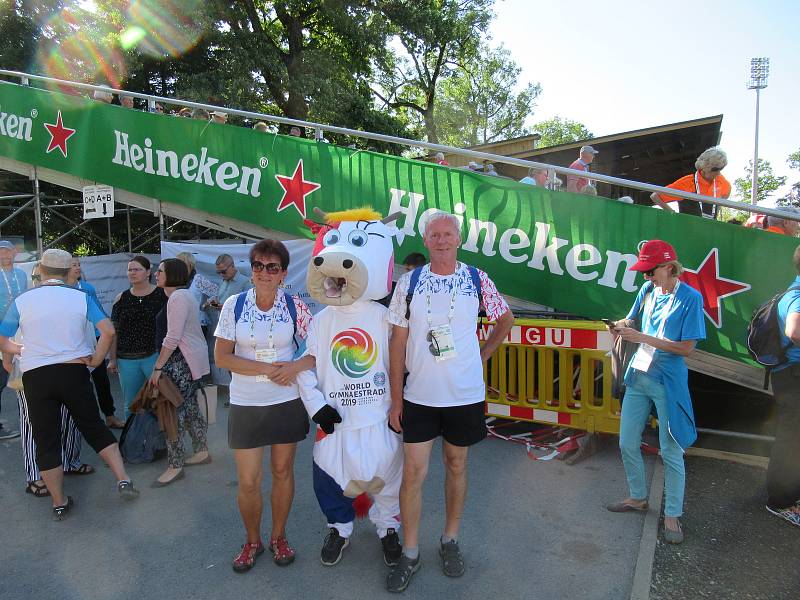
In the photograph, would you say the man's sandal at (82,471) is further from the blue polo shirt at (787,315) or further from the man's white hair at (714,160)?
the man's white hair at (714,160)

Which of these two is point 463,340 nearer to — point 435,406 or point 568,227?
point 435,406

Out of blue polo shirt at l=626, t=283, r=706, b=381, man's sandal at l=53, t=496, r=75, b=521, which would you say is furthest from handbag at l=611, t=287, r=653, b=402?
man's sandal at l=53, t=496, r=75, b=521

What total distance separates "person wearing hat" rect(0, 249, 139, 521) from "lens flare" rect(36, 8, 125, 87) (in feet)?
36.4

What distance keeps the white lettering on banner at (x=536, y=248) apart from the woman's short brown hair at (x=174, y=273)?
1.94 m

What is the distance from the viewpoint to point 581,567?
10.9 ft

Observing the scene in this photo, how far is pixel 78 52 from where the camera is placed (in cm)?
1317

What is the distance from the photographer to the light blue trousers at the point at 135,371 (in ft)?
16.1

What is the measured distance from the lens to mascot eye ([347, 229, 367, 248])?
3.06m

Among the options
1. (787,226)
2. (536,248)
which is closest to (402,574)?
(536,248)

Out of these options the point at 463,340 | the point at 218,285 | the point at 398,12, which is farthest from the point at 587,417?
the point at 398,12

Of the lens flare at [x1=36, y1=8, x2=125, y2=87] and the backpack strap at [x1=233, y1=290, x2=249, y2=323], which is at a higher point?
the lens flare at [x1=36, y1=8, x2=125, y2=87]

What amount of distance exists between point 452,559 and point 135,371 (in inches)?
Result: 126

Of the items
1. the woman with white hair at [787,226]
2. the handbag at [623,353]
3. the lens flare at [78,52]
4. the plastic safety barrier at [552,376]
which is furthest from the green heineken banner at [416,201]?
the lens flare at [78,52]

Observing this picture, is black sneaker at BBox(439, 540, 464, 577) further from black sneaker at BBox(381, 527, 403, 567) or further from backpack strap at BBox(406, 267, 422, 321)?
backpack strap at BBox(406, 267, 422, 321)
